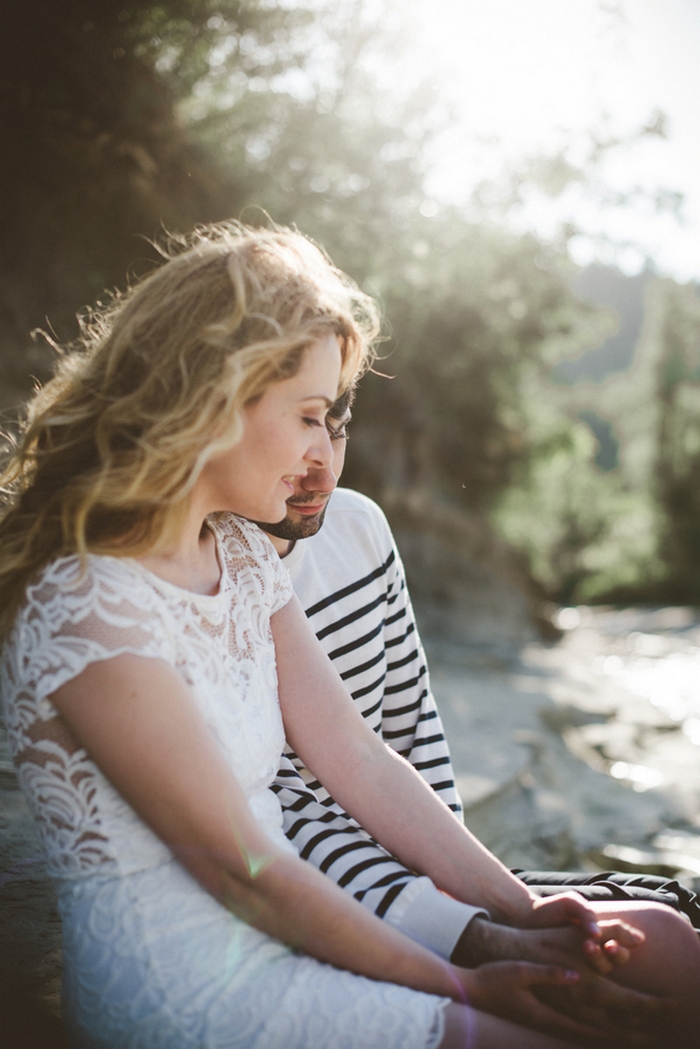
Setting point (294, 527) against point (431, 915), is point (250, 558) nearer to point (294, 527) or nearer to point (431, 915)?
point (294, 527)

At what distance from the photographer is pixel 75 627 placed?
1277 mm

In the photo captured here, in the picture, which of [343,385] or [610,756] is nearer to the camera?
[343,385]

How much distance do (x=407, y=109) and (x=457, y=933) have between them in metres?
5.42

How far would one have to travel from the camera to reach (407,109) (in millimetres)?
5359

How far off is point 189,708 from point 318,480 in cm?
73

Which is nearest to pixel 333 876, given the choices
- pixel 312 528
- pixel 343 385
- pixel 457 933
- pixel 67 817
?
pixel 457 933

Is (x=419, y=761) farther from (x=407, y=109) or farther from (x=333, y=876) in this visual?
(x=407, y=109)

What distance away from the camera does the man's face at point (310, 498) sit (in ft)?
6.13

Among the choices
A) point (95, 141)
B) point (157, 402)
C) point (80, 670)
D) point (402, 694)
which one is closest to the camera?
point (80, 670)

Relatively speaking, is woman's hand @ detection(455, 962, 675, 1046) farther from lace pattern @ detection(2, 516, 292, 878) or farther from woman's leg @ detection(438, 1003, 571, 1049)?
lace pattern @ detection(2, 516, 292, 878)

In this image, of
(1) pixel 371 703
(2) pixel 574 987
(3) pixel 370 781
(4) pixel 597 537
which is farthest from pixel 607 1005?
(4) pixel 597 537

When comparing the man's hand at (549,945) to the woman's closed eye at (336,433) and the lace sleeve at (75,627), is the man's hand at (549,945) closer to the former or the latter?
the lace sleeve at (75,627)

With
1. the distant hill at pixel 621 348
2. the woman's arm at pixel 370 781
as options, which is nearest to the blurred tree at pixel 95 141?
the woman's arm at pixel 370 781

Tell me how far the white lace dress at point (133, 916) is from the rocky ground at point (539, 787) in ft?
1.79
